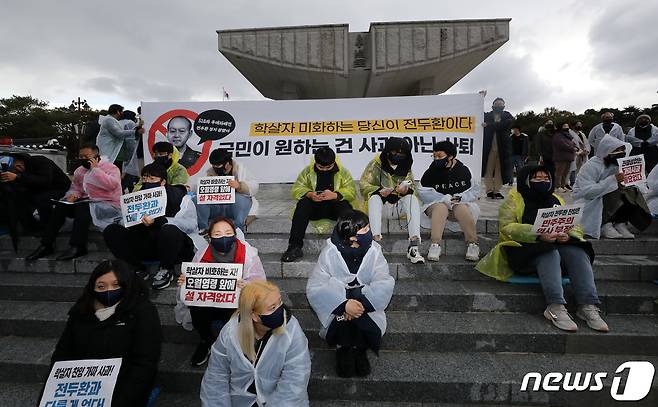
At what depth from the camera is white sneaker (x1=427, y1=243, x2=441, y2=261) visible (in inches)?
153

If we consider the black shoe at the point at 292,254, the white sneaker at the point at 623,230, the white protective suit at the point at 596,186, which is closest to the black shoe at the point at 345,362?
the black shoe at the point at 292,254

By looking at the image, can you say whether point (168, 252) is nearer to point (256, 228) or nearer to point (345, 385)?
point (256, 228)

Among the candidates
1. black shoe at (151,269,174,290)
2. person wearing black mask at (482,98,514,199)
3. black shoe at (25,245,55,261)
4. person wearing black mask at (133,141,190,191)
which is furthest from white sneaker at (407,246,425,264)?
black shoe at (25,245,55,261)

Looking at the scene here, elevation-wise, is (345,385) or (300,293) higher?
(300,293)

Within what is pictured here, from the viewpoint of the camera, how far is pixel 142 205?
362cm

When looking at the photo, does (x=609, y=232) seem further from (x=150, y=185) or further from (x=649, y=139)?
(x=150, y=185)

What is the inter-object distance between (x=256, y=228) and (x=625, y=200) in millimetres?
4747

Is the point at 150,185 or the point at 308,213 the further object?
the point at 308,213

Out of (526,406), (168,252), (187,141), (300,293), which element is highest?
(187,141)

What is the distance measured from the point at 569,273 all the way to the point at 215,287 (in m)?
3.22

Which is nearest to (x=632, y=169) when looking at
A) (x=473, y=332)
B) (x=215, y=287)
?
(x=473, y=332)

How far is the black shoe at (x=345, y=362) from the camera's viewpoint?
104 inches

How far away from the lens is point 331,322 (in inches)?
105

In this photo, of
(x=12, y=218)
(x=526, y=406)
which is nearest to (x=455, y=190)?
(x=526, y=406)
